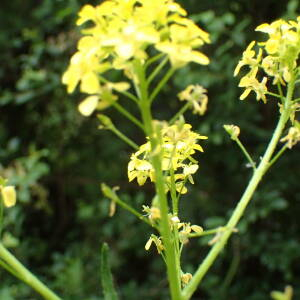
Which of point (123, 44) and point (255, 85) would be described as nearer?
point (123, 44)

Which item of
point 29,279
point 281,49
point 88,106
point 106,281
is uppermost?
point 88,106

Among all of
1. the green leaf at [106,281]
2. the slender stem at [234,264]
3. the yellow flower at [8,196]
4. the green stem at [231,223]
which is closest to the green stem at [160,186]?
the green stem at [231,223]

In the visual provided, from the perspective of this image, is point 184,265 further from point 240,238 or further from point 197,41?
point 197,41

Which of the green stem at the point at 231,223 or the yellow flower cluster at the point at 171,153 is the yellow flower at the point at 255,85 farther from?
the yellow flower cluster at the point at 171,153

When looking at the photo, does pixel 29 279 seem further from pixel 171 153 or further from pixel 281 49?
pixel 281 49

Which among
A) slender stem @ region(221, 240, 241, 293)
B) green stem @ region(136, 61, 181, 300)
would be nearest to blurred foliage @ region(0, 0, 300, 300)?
slender stem @ region(221, 240, 241, 293)

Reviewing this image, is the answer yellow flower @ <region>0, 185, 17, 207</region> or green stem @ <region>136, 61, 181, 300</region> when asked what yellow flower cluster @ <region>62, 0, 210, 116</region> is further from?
yellow flower @ <region>0, 185, 17, 207</region>

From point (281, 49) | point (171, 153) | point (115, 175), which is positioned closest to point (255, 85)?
point (281, 49)
